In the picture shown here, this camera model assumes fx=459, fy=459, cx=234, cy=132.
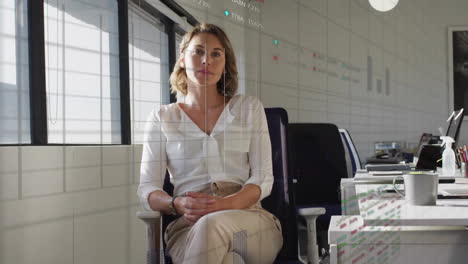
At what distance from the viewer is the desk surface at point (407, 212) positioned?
93cm

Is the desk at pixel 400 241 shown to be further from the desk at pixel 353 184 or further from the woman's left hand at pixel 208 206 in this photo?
the desk at pixel 353 184

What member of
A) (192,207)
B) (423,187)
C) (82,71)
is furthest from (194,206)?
(423,187)

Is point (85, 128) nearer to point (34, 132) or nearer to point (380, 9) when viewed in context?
point (34, 132)

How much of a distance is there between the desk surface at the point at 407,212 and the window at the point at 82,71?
0.56 metres

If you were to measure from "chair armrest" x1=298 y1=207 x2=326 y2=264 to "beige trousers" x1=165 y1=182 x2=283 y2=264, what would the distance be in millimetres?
202

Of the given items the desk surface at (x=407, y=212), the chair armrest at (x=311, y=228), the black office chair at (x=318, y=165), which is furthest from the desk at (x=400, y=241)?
the black office chair at (x=318, y=165)

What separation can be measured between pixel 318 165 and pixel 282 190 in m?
1.26

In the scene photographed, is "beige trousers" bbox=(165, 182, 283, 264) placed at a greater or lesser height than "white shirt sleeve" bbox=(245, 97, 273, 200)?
lesser

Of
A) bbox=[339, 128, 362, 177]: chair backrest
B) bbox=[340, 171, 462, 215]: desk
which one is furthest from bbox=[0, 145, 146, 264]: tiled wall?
bbox=[339, 128, 362, 177]: chair backrest

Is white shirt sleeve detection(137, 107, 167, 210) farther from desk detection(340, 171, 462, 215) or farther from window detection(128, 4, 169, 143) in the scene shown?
desk detection(340, 171, 462, 215)

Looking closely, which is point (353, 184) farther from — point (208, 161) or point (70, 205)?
point (70, 205)

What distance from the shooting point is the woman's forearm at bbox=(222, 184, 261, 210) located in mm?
1090

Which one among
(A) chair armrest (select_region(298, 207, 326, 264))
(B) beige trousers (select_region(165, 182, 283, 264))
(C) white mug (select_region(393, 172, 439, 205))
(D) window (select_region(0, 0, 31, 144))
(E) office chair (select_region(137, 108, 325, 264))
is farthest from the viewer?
(A) chair armrest (select_region(298, 207, 326, 264))

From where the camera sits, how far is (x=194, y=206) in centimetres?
103
